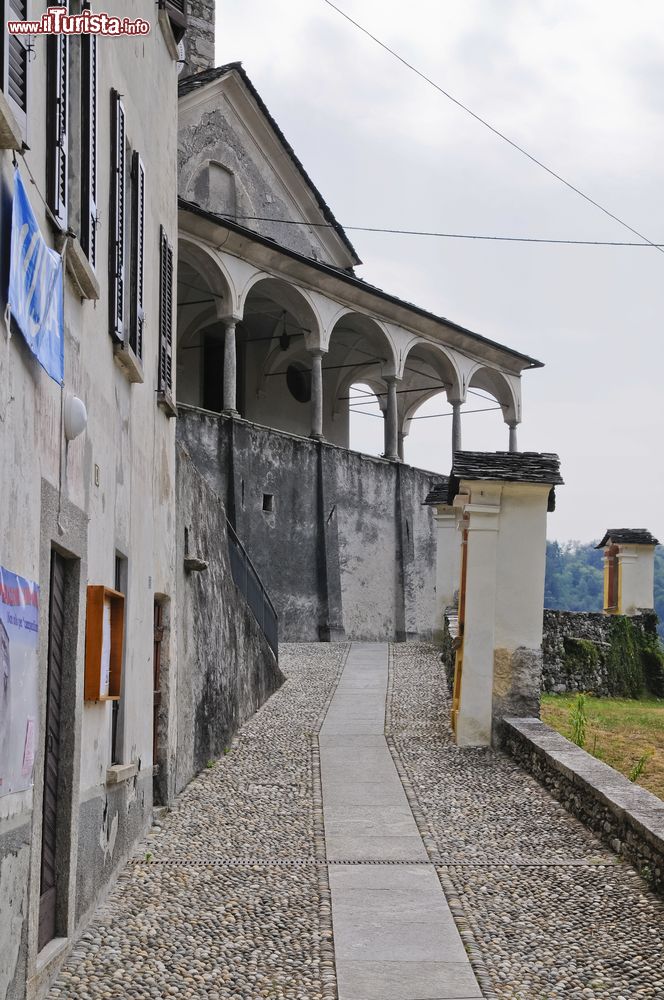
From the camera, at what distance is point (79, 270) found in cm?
580

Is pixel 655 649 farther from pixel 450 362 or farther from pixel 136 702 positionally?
pixel 136 702

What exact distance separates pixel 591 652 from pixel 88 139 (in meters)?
16.4

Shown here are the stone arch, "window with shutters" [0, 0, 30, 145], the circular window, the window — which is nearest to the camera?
"window with shutters" [0, 0, 30, 145]

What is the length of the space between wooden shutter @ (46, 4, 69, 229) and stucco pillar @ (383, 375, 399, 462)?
23.4 m

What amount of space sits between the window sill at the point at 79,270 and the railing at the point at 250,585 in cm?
763

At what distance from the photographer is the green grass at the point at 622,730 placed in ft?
36.7

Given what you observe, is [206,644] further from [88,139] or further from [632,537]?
[632,537]

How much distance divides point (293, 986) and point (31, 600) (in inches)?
83.2

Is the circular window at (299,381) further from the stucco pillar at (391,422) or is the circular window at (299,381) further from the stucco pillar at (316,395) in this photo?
the stucco pillar at (316,395)

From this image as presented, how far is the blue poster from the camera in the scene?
4316 mm

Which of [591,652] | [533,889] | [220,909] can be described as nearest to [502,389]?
[591,652]

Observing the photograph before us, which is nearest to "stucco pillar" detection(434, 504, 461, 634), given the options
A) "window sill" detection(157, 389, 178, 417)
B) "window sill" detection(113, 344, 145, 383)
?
"window sill" detection(157, 389, 178, 417)

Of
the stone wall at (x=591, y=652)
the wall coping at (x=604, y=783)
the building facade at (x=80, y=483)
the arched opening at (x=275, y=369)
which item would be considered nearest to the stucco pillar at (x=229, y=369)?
the arched opening at (x=275, y=369)

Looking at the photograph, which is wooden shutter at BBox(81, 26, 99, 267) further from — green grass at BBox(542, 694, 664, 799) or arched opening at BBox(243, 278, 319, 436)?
arched opening at BBox(243, 278, 319, 436)
